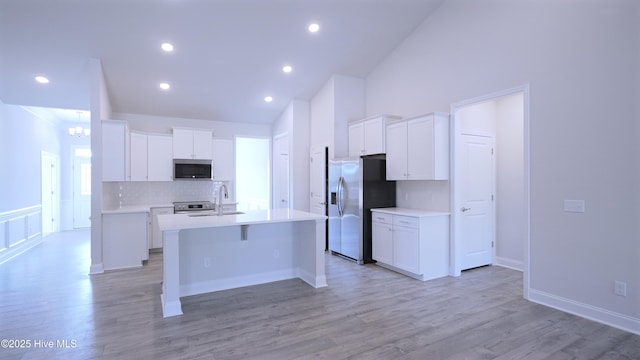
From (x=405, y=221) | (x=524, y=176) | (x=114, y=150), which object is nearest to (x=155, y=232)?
(x=114, y=150)

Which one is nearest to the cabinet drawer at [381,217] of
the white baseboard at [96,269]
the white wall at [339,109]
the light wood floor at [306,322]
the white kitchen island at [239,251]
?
the light wood floor at [306,322]

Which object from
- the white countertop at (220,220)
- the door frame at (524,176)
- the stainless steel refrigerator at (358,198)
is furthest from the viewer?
the stainless steel refrigerator at (358,198)

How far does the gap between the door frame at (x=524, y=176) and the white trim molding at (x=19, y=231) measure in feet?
23.5

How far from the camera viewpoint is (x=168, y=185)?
6.62 meters

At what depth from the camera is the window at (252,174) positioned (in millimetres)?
8625

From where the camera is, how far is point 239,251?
409 centimetres

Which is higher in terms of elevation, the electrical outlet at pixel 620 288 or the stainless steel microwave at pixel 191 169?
the stainless steel microwave at pixel 191 169

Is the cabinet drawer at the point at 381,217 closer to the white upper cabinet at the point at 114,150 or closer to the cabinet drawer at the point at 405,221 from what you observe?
the cabinet drawer at the point at 405,221

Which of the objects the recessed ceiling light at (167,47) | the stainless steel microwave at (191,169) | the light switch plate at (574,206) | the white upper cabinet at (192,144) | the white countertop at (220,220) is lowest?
the white countertop at (220,220)

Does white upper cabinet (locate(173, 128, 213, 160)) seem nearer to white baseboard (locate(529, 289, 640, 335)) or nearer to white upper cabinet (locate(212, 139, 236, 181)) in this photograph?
white upper cabinet (locate(212, 139, 236, 181))

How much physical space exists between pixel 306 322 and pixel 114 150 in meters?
4.05

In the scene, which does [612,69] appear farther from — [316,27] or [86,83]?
[86,83]

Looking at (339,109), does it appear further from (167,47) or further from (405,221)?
(167,47)

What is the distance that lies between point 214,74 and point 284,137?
7.28ft
